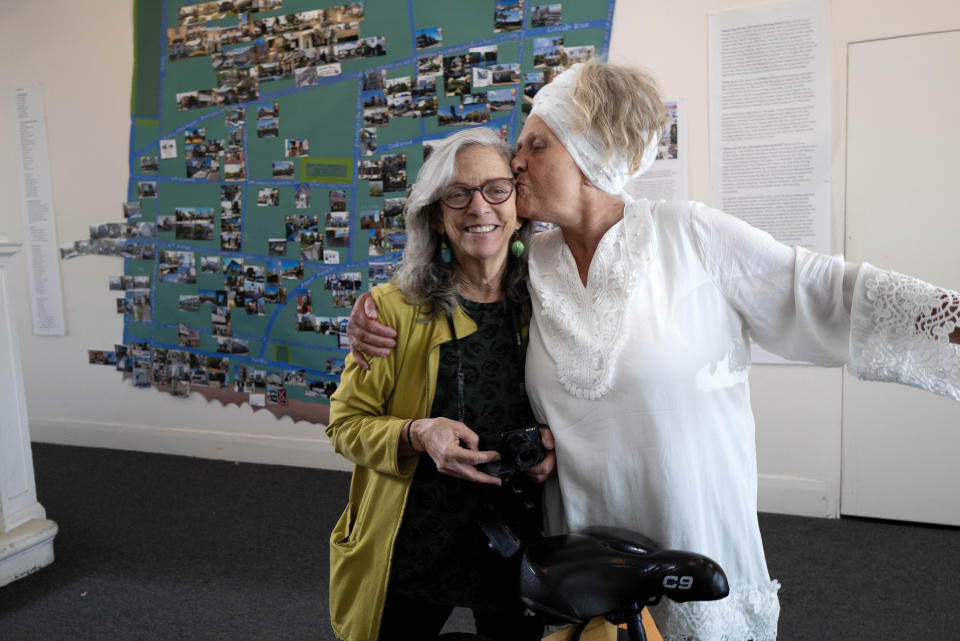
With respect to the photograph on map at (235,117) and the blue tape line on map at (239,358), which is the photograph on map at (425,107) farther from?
the blue tape line on map at (239,358)

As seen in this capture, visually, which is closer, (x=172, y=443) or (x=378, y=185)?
(x=378, y=185)

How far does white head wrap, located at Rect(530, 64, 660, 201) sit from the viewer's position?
1.30 m

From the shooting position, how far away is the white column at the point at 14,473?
2.96 meters

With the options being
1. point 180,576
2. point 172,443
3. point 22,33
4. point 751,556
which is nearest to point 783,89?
point 751,556

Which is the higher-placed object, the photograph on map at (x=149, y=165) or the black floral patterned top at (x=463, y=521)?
the photograph on map at (x=149, y=165)

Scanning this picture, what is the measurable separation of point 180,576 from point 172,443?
1818 millimetres

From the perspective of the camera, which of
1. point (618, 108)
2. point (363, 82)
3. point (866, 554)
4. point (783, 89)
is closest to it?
point (618, 108)

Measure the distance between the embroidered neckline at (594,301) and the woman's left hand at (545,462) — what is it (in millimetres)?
92

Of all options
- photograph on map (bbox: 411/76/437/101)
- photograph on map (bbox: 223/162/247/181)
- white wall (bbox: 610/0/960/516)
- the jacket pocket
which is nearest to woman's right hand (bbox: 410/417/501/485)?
the jacket pocket

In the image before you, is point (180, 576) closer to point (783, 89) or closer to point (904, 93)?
point (783, 89)

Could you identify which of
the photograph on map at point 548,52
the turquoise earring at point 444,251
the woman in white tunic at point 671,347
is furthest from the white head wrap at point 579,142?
the photograph on map at point 548,52

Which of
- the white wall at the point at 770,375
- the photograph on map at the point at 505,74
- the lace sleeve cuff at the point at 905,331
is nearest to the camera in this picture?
the lace sleeve cuff at the point at 905,331

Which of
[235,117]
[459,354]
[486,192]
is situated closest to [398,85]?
[235,117]

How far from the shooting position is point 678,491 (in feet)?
3.82
